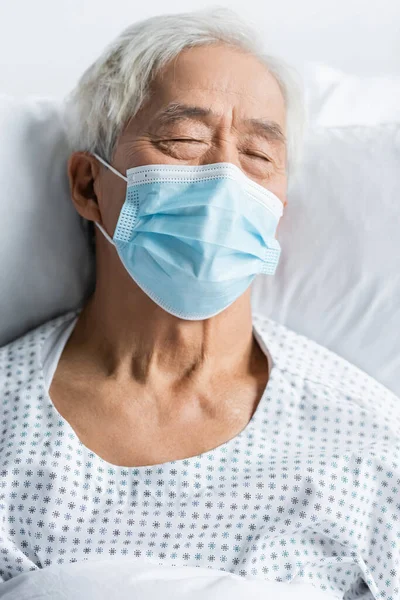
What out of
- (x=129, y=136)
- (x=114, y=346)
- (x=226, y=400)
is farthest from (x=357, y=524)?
(x=129, y=136)

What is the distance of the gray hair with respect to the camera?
1670 mm

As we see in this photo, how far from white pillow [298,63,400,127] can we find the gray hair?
0.88 ft

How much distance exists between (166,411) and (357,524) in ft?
1.40

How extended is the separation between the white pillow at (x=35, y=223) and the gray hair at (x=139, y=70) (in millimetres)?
83

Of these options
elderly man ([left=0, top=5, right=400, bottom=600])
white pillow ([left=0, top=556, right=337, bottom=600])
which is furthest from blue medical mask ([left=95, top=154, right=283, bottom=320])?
white pillow ([left=0, top=556, right=337, bottom=600])

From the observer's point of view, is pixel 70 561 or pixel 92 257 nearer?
pixel 70 561

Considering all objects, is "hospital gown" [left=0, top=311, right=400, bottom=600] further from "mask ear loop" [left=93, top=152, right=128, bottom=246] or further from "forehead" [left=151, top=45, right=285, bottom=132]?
"forehead" [left=151, top=45, right=285, bottom=132]

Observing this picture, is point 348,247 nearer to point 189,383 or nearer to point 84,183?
point 189,383

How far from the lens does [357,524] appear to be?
1.52m

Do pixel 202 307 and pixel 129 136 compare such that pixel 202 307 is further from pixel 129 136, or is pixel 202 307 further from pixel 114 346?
pixel 129 136

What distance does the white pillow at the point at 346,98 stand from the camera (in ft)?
6.88

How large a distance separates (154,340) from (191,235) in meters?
0.27

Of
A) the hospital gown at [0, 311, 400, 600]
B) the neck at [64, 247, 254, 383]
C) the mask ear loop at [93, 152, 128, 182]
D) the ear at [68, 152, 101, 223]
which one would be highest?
the mask ear loop at [93, 152, 128, 182]

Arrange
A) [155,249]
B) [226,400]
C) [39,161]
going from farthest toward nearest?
[39,161]
[226,400]
[155,249]
